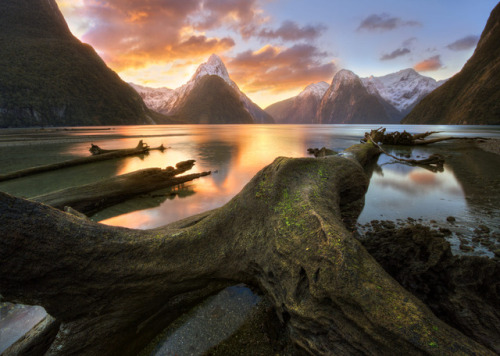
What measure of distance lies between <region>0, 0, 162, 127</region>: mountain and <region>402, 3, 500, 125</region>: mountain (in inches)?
6957

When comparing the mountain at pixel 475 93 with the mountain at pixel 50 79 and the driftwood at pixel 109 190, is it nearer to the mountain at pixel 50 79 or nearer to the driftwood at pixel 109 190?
the driftwood at pixel 109 190

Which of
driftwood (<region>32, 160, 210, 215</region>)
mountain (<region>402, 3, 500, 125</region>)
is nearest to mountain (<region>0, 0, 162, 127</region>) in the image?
driftwood (<region>32, 160, 210, 215</region>)

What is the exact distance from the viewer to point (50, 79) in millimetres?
103500

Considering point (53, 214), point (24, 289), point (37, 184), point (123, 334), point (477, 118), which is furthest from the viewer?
point (477, 118)

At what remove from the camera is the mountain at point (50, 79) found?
90.5 metres

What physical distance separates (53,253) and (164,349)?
153 centimetres

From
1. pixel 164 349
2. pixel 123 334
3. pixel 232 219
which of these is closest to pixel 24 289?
pixel 123 334

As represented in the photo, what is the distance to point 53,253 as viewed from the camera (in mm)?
2057

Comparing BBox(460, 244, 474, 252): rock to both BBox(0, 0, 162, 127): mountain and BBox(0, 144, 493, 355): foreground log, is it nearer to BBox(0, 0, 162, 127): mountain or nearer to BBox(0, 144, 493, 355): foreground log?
BBox(0, 144, 493, 355): foreground log

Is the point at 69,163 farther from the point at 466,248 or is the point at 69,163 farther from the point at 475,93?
the point at 475,93

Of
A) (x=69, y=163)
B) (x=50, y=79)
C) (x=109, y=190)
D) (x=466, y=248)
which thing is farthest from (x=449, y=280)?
(x=50, y=79)

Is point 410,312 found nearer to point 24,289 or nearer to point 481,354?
point 481,354

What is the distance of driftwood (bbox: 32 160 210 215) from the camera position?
570cm

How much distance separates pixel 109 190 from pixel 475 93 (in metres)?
128
